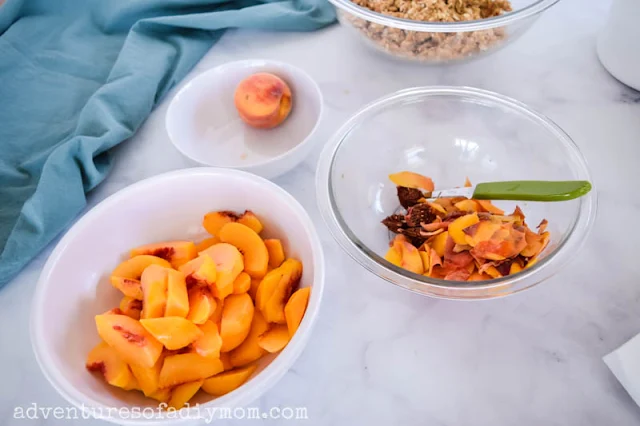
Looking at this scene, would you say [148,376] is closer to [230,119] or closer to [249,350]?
[249,350]

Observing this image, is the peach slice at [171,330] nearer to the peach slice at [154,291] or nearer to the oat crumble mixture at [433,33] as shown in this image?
the peach slice at [154,291]

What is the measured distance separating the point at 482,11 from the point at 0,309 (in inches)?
30.3

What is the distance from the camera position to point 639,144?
712 millimetres

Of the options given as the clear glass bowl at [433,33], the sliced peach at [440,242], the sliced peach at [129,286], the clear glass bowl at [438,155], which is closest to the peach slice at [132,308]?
the sliced peach at [129,286]

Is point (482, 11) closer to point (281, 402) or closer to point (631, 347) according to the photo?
point (631, 347)

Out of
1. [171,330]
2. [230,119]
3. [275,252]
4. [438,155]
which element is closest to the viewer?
[171,330]

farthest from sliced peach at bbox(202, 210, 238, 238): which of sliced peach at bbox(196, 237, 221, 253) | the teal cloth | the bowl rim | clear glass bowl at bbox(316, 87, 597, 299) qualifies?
the bowl rim

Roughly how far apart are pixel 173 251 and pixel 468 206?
0.34m

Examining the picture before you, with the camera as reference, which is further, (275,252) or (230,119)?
(230,119)

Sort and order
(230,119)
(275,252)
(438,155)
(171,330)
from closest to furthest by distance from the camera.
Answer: (171,330) < (275,252) < (438,155) < (230,119)

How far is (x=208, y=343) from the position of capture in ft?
1.65

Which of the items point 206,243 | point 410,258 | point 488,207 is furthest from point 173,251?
point 488,207

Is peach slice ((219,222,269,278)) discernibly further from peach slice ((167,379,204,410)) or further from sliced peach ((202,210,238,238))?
peach slice ((167,379,204,410))

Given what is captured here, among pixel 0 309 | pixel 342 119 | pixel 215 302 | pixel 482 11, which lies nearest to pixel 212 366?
pixel 215 302
